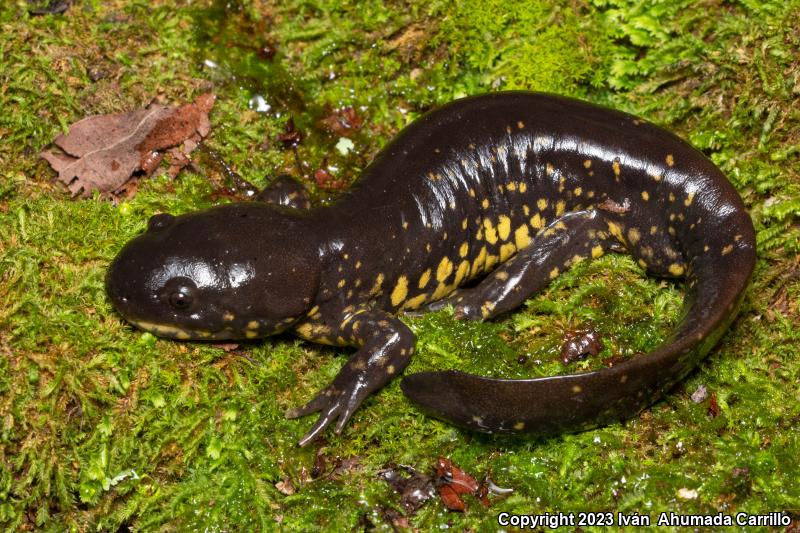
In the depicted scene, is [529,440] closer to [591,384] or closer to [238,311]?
[591,384]

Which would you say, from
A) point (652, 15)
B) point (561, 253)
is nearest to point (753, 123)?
point (652, 15)

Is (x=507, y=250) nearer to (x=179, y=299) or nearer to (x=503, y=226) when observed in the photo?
(x=503, y=226)

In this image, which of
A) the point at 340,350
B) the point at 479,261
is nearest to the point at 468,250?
the point at 479,261

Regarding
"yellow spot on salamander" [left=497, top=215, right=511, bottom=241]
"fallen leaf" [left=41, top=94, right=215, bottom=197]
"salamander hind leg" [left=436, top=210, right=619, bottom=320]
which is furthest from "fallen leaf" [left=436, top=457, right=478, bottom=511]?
"fallen leaf" [left=41, top=94, right=215, bottom=197]

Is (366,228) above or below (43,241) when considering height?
above

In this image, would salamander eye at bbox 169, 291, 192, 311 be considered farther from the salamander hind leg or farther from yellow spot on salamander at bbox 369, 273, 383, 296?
the salamander hind leg

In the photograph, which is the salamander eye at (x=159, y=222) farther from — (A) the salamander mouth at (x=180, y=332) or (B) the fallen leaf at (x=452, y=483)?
(B) the fallen leaf at (x=452, y=483)

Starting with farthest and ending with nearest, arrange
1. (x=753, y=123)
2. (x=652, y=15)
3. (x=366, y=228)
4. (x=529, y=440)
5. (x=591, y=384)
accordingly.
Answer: (x=652, y=15)
(x=753, y=123)
(x=366, y=228)
(x=529, y=440)
(x=591, y=384)

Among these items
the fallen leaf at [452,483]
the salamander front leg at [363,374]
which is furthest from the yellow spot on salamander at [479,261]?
the fallen leaf at [452,483]
